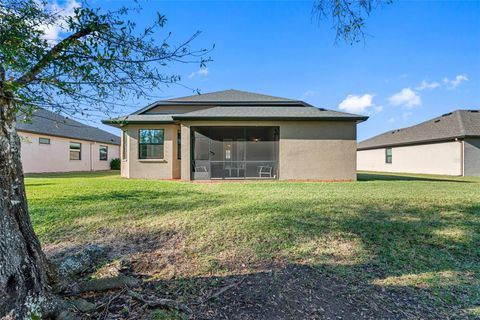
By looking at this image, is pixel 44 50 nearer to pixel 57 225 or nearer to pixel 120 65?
pixel 120 65

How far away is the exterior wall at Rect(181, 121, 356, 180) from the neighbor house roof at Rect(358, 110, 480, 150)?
10.4 meters

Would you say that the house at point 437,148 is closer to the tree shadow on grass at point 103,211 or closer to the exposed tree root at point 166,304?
the tree shadow on grass at point 103,211

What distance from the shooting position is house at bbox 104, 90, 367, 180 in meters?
12.3

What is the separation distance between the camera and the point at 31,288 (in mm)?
2162

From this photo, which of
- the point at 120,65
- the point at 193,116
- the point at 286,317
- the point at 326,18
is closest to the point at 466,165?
the point at 193,116

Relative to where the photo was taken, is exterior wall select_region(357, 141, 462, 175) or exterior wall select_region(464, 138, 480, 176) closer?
exterior wall select_region(464, 138, 480, 176)

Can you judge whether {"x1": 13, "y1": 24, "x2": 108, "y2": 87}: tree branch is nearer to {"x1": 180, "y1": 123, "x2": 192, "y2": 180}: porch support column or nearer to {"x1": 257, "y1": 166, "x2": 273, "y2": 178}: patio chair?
{"x1": 180, "y1": 123, "x2": 192, "y2": 180}: porch support column

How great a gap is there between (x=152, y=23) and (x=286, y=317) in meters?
3.45

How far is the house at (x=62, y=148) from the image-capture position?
17000 millimetres

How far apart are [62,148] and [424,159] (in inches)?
1132

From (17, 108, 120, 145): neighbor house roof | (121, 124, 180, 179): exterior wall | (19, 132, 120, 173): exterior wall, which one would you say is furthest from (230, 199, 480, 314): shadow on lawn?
(19, 132, 120, 173): exterior wall

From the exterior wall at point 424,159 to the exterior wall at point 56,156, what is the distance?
89.8ft

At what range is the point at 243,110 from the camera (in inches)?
528

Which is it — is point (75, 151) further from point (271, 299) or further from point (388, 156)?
point (388, 156)
